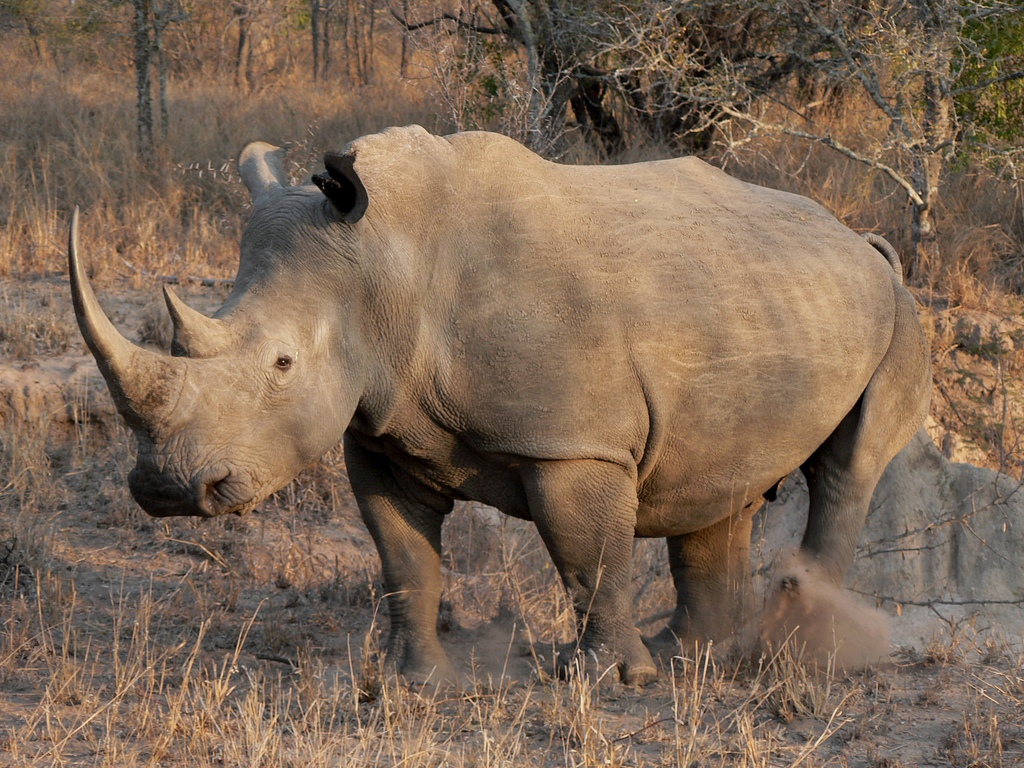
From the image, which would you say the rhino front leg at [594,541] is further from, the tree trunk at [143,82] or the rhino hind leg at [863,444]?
the tree trunk at [143,82]

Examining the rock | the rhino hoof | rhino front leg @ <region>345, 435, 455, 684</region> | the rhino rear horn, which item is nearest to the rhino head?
the rhino rear horn

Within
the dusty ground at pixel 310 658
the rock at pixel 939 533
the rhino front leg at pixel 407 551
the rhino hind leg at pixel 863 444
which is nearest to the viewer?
the dusty ground at pixel 310 658

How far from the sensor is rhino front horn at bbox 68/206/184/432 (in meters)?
3.54

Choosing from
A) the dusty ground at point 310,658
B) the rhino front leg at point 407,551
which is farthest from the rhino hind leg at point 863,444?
the rhino front leg at point 407,551

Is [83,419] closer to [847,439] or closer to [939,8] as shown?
[847,439]

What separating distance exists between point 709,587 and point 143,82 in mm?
7793

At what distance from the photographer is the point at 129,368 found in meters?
3.61

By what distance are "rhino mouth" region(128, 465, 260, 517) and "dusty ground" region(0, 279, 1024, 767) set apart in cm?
65

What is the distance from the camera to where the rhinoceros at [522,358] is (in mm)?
3832

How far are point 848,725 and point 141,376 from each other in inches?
99.2

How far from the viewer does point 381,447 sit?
4430 mm

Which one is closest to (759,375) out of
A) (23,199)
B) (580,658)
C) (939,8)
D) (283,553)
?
(580,658)

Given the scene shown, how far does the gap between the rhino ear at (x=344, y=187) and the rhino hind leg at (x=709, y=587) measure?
7.08 feet

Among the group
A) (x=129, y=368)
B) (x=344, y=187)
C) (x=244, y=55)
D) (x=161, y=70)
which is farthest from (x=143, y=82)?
(x=129, y=368)
